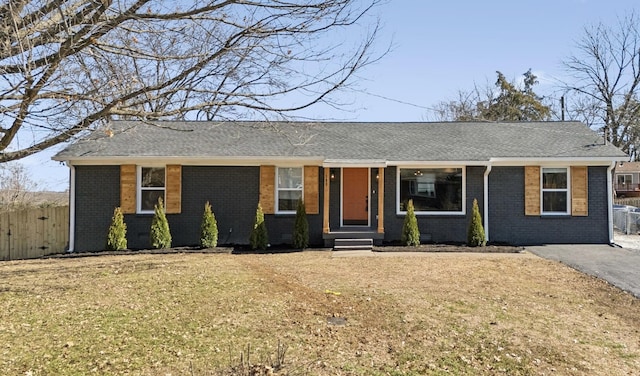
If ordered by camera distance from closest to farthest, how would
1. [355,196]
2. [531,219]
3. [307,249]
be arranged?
[307,249], [531,219], [355,196]

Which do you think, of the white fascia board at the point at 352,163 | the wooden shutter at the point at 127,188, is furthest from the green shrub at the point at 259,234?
the wooden shutter at the point at 127,188

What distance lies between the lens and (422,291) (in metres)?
7.26

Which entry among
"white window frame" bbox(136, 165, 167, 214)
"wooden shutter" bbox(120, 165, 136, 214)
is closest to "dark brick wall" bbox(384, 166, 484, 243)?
"white window frame" bbox(136, 165, 167, 214)

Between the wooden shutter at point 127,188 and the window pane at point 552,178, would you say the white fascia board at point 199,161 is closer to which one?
the wooden shutter at point 127,188

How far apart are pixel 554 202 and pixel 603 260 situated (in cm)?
320

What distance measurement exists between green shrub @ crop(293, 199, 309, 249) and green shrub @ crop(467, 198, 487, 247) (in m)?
4.56

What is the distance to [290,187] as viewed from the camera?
13359 millimetres

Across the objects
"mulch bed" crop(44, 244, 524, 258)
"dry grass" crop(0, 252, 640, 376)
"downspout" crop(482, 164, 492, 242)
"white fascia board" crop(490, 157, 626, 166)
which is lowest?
"dry grass" crop(0, 252, 640, 376)

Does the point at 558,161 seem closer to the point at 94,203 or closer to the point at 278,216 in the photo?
the point at 278,216

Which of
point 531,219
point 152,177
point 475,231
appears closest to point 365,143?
point 475,231

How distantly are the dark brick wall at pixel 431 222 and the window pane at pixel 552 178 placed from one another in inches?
74.3

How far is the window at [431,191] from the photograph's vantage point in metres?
13.2

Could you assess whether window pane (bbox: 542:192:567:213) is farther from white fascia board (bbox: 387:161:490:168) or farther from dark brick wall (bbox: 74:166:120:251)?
dark brick wall (bbox: 74:166:120:251)

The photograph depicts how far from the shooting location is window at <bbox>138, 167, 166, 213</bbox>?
1311 centimetres
